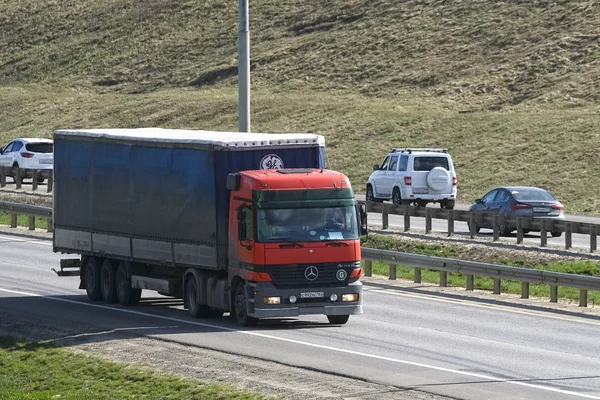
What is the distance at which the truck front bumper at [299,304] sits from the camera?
2067 centimetres

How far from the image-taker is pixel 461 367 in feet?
57.0

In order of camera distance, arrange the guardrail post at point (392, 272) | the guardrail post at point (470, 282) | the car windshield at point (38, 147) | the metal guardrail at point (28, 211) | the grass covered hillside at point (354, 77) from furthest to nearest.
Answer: the grass covered hillside at point (354, 77) < the car windshield at point (38, 147) < the metal guardrail at point (28, 211) < the guardrail post at point (392, 272) < the guardrail post at point (470, 282)

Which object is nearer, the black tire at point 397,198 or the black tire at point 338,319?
the black tire at point 338,319

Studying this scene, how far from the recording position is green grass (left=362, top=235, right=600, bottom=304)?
89.7 feet

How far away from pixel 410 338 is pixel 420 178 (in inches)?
896

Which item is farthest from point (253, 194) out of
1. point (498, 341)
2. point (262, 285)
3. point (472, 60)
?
point (472, 60)

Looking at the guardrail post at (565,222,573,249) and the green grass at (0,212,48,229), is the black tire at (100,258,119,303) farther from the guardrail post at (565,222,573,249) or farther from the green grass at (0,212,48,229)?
the green grass at (0,212,48,229)

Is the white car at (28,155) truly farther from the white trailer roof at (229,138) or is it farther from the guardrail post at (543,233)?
the white trailer roof at (229,138)

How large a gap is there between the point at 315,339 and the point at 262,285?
124 cm

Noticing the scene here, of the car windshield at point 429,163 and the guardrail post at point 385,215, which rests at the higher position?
the car windshield at point 429,163

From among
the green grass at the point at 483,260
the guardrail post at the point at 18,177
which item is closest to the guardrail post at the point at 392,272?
the green grass at the point at 483,260

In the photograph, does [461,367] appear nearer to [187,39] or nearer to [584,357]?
[584,357]

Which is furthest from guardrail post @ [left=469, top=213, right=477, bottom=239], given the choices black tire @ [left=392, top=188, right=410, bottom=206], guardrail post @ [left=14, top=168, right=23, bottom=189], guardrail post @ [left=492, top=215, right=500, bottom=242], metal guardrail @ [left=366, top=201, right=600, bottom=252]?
guardrail post @ [left=14, top=168, right=23, bottom=189]

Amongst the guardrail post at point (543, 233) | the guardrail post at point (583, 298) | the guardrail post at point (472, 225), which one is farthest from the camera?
the guardrail post at point (472, 225)
